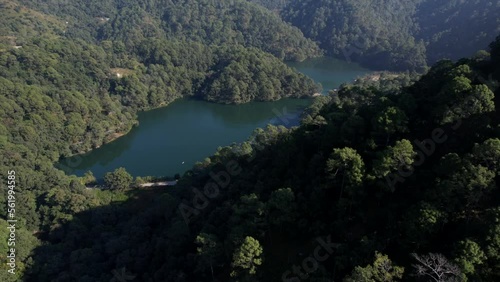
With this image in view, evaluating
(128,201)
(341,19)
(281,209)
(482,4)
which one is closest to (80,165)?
(128,201)

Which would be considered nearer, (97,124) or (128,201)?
(128,201)

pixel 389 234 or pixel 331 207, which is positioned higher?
pixel 389 234

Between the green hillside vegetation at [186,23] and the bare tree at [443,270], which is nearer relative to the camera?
the bare tree at [443,270]

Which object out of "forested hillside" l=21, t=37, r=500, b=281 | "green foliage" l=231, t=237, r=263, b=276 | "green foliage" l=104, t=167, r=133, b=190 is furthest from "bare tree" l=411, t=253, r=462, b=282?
"green foliage" l=104, t=167, r=133, b=190

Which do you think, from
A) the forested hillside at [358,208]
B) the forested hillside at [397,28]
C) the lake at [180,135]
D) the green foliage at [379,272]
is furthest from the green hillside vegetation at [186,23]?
the green foliage at [379,272]

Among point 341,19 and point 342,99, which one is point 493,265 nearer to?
point 342,99

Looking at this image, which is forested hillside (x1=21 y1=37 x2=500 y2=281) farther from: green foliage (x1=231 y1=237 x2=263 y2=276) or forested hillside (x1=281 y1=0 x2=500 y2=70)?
forested hillside (x1=281 y1=0 x2=500 y2=70)

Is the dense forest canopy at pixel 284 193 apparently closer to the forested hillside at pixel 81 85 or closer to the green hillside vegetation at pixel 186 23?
the forested hillside at pixel 81 85
